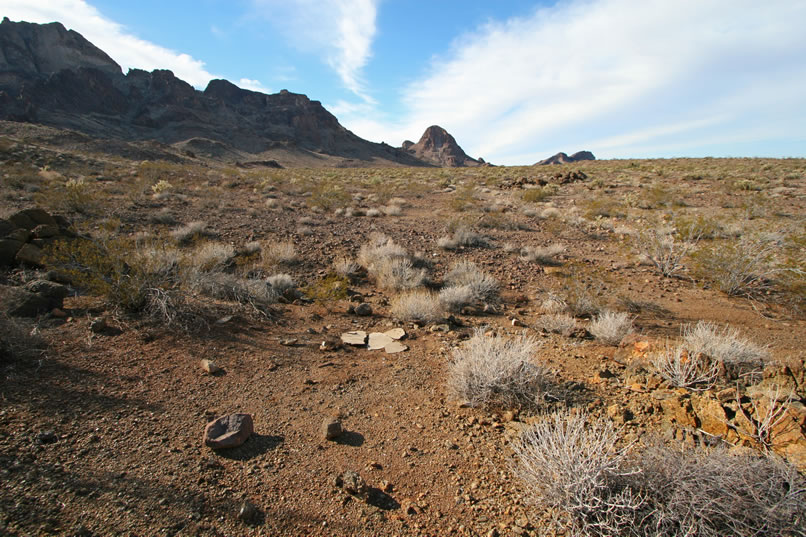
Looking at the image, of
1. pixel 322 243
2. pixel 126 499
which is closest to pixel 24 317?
pixel 126 499

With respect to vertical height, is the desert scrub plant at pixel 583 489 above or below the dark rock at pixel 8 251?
below

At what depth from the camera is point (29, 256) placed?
16.3 feet

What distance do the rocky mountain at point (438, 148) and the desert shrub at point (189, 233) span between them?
386ft

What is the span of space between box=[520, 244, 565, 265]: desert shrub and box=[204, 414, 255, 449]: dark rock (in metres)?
6.88

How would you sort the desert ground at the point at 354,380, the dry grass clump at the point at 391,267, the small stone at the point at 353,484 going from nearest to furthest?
the desert ground at the point at 354,380
the small stone at the point at 353,484
the dry grass clump at the point at 391,267

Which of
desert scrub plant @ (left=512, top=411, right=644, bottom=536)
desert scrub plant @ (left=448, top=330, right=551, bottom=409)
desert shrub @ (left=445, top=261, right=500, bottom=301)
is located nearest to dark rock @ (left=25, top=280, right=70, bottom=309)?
desert scrub plant @ (left=448, top=330, right=551, bottom=409)

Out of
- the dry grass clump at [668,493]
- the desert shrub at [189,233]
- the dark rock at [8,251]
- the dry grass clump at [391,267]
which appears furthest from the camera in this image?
the desert shrub at [189,233]

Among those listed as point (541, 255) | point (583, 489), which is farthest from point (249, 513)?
point (541, 255)

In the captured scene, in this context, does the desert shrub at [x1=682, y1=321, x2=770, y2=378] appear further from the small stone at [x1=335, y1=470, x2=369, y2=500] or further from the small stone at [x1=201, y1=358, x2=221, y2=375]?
the small stone at [x1=201, y1=358, x2=221, y2=375]

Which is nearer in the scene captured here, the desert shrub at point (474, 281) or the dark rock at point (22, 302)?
the dark rock at point (22, 302)

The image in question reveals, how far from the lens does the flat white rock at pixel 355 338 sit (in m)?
4.50

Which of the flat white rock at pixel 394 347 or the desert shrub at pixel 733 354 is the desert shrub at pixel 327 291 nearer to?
the flat white rock at pixel 394 347

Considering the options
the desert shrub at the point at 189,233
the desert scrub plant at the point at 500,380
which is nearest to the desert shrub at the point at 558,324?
the desert scrub plant at the point at 500,380

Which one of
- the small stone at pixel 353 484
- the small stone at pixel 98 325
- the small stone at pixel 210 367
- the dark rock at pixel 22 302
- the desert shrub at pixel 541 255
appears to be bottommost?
the small stone at pixel 353 484
